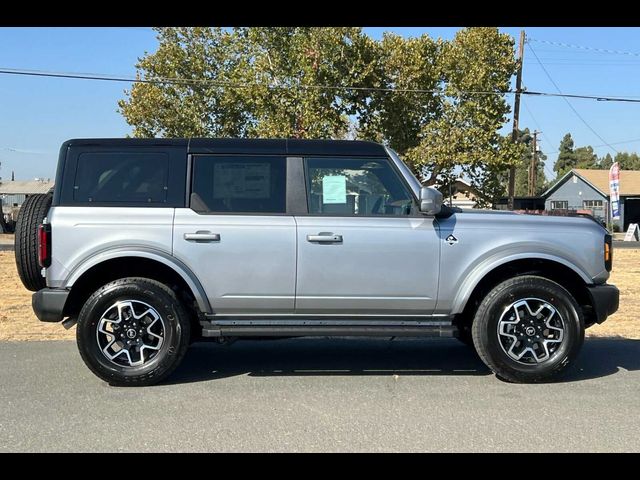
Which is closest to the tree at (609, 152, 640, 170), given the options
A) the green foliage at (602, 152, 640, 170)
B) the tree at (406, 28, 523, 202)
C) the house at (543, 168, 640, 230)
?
the green foliage at (602, 152, 640, 170)

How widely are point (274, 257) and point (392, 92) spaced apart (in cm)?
1946

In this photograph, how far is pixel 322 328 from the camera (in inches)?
203

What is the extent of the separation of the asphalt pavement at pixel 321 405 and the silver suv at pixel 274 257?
407 mm

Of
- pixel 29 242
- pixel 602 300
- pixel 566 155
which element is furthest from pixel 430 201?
pixel 566 155

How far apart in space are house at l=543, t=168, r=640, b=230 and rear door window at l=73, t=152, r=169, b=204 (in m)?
41.1

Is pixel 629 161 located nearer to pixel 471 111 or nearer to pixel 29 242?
pixel 471 111

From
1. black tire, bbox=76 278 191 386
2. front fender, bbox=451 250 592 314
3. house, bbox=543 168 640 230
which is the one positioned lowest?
Result: black tire, bbox=76 278 191 386

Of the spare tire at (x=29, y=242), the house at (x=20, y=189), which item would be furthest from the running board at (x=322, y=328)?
the house at (x=20, y=189)

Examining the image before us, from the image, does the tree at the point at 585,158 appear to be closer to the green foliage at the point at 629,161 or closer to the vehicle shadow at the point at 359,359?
the green foliage at the point at 629,161

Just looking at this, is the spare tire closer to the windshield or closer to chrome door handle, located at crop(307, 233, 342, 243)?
chrome door handle, located at crop(307, 233, 342, 243)

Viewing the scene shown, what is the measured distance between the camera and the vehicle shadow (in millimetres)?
5562
